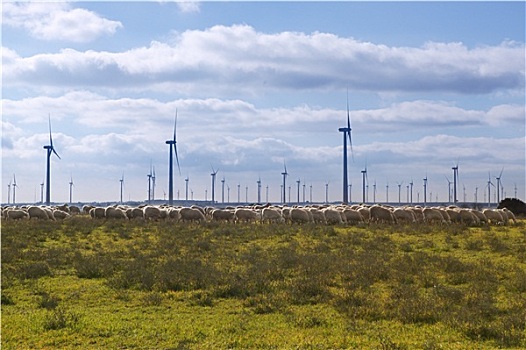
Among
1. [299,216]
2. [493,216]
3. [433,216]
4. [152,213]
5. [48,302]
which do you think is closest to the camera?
[48,302]

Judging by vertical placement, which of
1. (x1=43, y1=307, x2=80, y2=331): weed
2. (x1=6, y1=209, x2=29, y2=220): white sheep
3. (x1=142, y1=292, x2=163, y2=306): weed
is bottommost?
(x1=43, y1=307, x2=80, y2=331): weed

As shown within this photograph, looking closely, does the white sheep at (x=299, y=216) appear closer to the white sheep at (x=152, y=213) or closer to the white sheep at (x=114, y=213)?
the white sheep at (x=152, y=213)

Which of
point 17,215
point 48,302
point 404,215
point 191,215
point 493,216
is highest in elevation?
point 404,215

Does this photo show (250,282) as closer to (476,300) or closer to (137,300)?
(137,300)

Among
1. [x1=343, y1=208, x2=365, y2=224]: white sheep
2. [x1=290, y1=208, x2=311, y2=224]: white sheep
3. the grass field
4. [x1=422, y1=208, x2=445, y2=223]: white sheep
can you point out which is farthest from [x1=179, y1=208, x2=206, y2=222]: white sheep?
the grass field

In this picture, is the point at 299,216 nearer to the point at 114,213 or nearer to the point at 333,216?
the point at 333,216

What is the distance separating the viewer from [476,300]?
14.0 m

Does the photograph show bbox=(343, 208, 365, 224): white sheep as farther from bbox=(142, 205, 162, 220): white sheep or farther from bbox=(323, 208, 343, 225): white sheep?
bbox=(142, 205, 162, 220): white sheep

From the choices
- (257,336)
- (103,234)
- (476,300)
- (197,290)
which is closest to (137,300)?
(197,290)

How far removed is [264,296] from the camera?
1483 cm

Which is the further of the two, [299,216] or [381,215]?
[381,215]

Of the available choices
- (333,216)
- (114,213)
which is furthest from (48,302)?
(114,213)

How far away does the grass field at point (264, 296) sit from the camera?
11.4m

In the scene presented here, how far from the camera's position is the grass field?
11.4 metres
